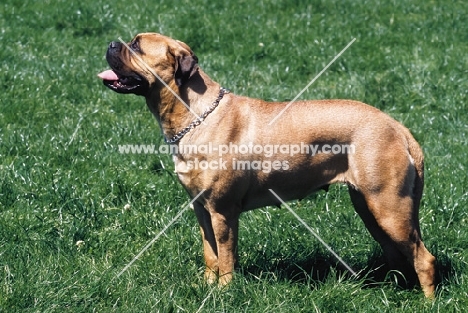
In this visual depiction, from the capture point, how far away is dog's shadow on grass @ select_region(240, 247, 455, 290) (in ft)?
17.0

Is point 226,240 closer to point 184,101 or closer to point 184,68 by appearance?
point 184,101

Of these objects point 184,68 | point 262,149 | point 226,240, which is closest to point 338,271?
point 226,240

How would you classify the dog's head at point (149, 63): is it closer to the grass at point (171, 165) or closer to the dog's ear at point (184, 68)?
the dog's ear at point (184, 68)

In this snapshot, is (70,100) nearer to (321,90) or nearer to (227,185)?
(321,90)

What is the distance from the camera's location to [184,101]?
5.06 metres

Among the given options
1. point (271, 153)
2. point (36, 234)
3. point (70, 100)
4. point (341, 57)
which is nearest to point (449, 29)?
point (341, 57)

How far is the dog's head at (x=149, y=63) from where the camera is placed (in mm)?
4992

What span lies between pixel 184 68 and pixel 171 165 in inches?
72.8

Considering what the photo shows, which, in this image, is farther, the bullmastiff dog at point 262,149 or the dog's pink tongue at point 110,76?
the dog's pink tongue at point 110,76

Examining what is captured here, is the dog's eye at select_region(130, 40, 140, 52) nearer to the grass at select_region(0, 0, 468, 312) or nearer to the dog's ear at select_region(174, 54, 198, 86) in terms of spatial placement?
the dog's ear at select_region(174, 54, 198, 86)

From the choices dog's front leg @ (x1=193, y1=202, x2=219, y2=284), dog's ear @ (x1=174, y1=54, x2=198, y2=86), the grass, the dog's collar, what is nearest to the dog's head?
dog's ear @ (x1=174, y1=54, x2=198, y2=86)

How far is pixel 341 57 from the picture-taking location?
30.0 feet

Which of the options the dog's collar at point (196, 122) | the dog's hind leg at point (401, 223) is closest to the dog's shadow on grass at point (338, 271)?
the dog's hind leg at point (401, 223)

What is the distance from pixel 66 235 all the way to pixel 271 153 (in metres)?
1.53
